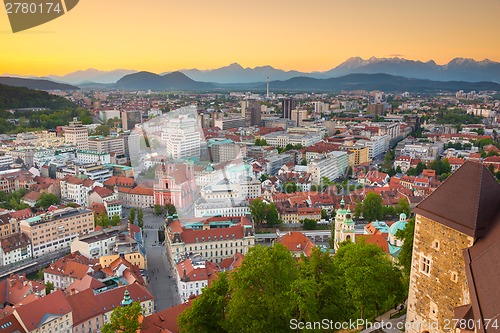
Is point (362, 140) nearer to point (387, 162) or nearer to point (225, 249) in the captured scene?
point (387, 162)

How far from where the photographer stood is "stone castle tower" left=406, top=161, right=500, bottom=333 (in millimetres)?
7898

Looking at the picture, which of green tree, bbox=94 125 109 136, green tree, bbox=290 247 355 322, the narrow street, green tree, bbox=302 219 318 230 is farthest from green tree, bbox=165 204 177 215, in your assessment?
green tree, bbox=94 125 109 136

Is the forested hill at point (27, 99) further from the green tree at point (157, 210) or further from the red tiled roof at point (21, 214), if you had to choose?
the green tree at point (157, 210)

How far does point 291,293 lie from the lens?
9758 mm

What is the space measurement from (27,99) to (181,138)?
63635mm

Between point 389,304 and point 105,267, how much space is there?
17.0 meters

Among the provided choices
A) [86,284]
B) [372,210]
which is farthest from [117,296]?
[372,210]

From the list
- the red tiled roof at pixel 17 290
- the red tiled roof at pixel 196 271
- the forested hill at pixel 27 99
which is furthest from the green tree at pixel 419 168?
the forested hill at pixel 27 99

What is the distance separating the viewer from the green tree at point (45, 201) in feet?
117

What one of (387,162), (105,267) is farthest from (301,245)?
(387,162)

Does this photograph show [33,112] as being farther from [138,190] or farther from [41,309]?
[41,309]

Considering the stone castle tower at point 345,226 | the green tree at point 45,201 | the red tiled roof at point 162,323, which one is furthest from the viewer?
the green tree at point 45,201

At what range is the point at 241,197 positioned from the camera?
117ft

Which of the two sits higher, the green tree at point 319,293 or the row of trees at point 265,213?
the green tree at point 319,293
